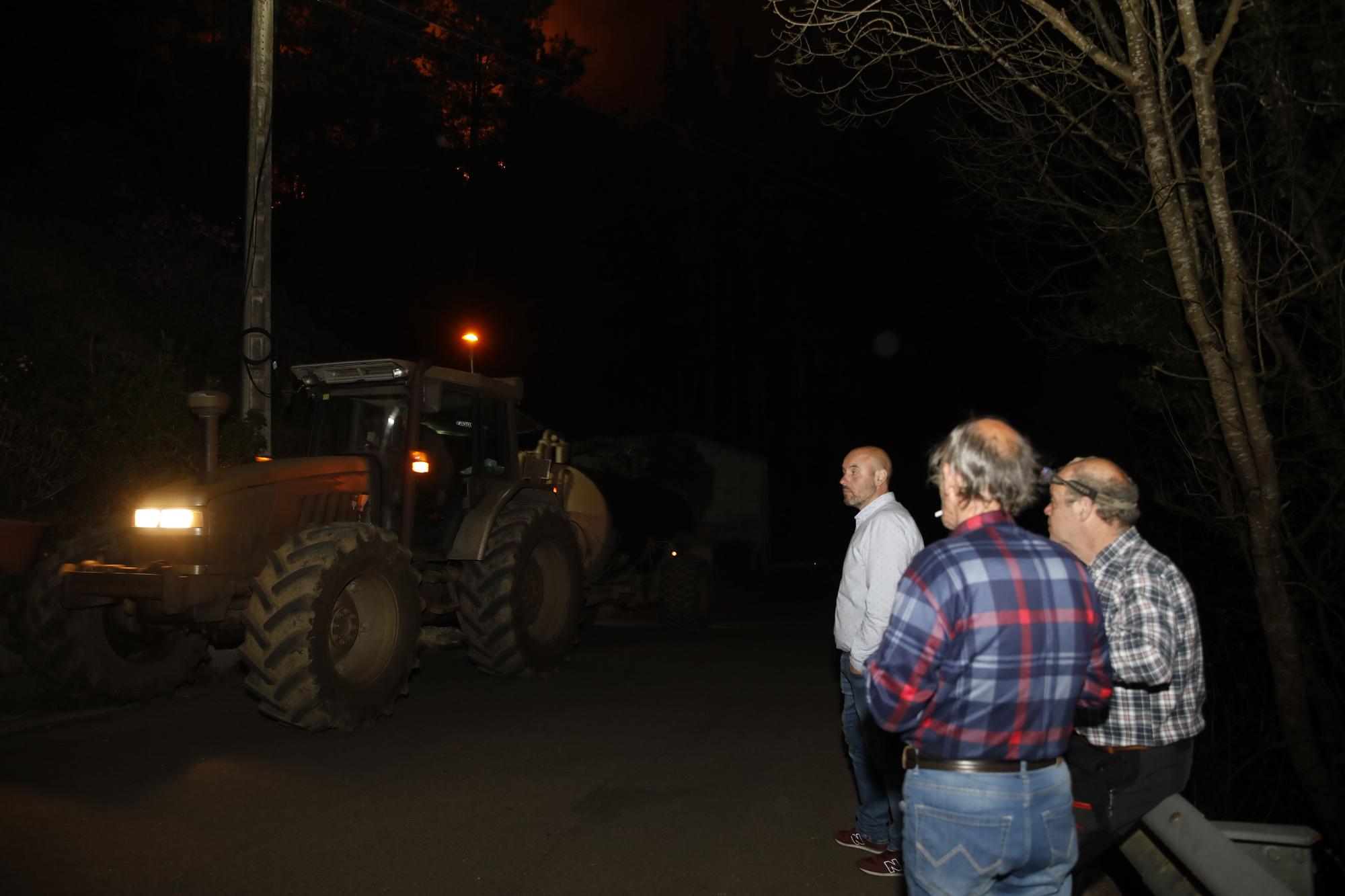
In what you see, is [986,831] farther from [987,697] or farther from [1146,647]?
[1146,647]

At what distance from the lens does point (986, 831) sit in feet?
8.62

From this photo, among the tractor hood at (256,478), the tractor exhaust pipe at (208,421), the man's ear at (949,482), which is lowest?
the man's ear at (949,482)

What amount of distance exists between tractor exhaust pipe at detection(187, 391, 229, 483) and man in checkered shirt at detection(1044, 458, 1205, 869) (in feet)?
20.4

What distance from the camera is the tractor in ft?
22.7

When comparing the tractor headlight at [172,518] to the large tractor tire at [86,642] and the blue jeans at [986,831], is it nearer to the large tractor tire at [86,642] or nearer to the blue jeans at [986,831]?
the large tractor tire at [86,642]

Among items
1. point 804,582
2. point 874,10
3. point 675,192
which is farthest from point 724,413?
point 874,10

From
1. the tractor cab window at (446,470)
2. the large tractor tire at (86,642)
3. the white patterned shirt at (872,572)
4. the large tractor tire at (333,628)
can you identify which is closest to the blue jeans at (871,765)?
the white patterned shirt at (872,572)

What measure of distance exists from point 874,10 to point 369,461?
5358 mm

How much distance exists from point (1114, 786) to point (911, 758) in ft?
3.32

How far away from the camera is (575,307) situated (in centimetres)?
3806

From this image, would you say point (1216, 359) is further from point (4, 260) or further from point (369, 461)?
point (4, 260)

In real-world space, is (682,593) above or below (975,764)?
below

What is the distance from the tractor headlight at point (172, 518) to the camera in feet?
23.5

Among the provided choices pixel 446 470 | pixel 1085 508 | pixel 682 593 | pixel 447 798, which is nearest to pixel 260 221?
pixel 446 470
